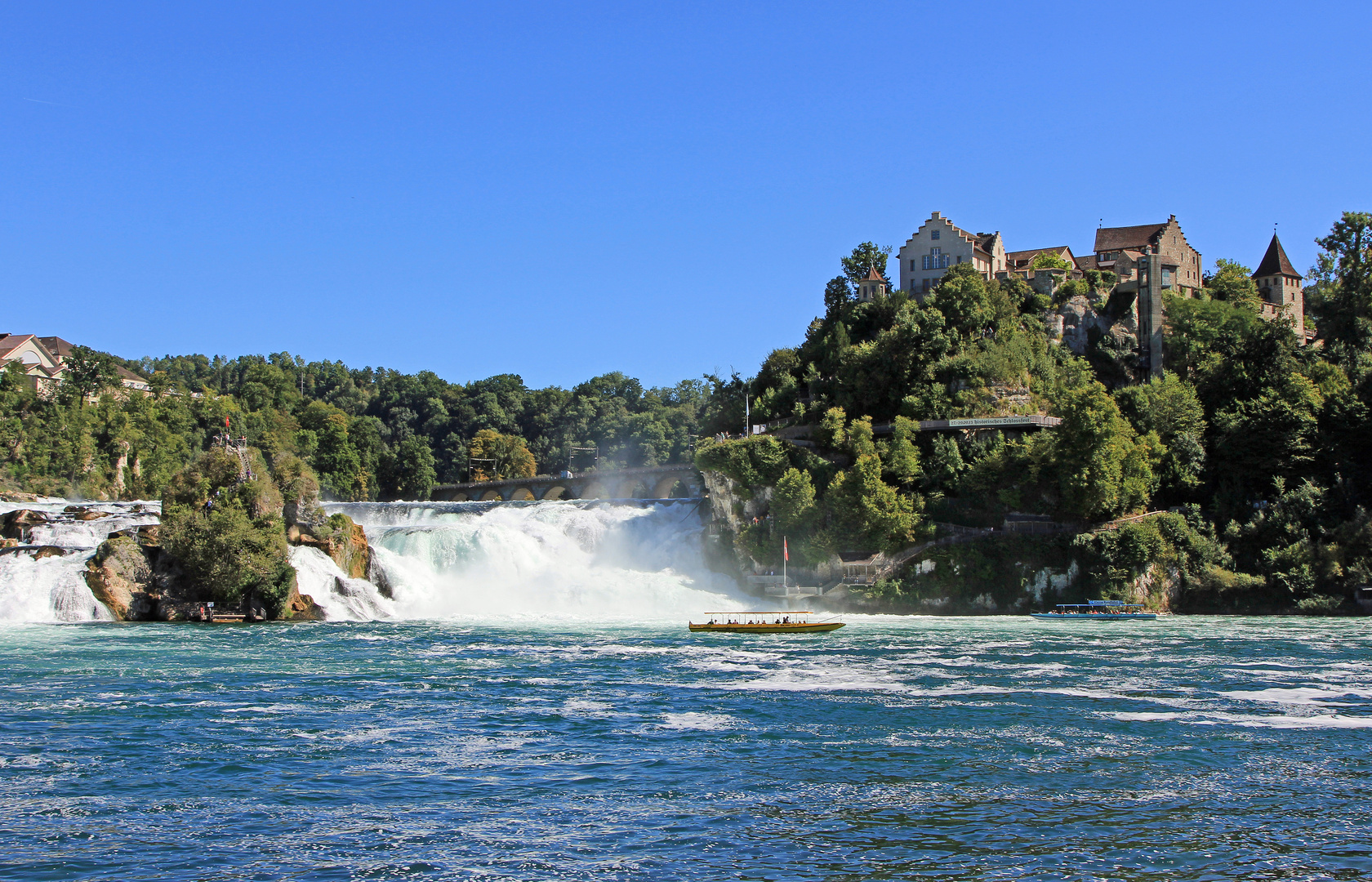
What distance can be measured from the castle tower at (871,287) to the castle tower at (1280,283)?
30.7 metres

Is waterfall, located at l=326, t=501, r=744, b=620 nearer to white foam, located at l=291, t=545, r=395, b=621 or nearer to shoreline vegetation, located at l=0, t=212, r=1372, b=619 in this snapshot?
white foam, located at l=291, t=545, r=395, b=621

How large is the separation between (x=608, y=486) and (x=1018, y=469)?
42259 mm

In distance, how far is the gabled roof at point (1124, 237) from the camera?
96062 millimetres

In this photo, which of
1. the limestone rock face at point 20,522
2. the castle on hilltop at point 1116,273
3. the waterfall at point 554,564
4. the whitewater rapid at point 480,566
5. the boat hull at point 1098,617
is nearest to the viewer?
the whitewater rapid at point 480,566

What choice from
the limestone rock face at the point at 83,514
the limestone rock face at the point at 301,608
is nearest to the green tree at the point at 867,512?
the limestone rock face at the point at 301,608

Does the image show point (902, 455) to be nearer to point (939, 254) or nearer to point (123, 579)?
point (939, 254)

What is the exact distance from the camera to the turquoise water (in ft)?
62.1

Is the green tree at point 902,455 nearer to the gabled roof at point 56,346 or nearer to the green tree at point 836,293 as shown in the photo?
the green tree at point 836,293

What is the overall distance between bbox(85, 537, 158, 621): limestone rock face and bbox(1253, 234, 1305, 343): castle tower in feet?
270

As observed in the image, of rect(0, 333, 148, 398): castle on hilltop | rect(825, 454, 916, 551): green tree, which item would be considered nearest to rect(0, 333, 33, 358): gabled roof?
rect(0, 333, 148, 398): castle on hilltop

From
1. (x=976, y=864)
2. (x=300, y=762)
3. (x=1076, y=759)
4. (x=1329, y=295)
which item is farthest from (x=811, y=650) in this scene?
(x=1329, y=295)

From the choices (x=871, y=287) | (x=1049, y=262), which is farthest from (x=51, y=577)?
(x=1049, y=262)

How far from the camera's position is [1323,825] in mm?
20500

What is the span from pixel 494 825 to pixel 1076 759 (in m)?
13.0
